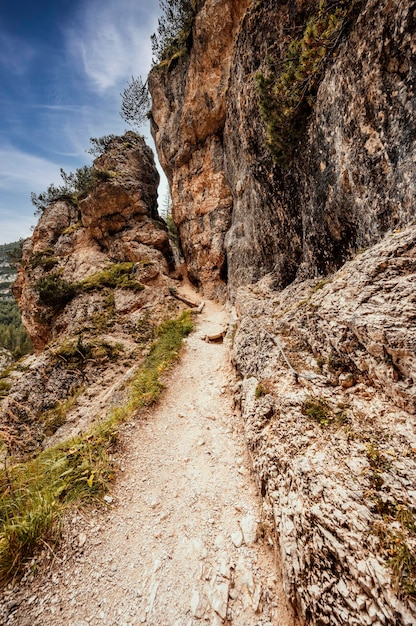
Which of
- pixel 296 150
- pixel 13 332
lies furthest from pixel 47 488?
pixel 13 332

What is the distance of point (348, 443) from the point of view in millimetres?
3730

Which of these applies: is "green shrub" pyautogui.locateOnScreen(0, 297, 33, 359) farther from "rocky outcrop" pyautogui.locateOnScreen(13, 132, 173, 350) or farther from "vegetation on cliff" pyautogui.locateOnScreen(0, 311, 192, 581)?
"vegetation on cliff" pyautogui.locateOnScreen(0, 311, 192, 581)

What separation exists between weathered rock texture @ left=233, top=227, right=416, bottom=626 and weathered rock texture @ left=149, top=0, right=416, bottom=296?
5.61 ft

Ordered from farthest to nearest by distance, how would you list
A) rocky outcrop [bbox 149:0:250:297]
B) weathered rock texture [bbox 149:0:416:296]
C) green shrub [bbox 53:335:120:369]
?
rocky outcrop [bbox 149:0:250:297] → green shrub [bbox 53:335:120:369] → weathered rock texture [bbox 149:0:416:296]

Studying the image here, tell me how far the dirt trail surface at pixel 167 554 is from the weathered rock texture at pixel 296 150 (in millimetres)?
6670

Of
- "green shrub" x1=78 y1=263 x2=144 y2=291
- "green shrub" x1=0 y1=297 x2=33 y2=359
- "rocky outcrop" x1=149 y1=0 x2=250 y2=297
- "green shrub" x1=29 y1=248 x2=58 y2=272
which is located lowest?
"green shrub" x1=0 y1=297 x2=33 y2=359

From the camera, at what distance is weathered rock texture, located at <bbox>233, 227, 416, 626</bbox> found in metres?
2.56

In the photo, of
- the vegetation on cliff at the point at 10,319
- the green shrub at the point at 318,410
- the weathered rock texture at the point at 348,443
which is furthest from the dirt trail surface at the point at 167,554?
the vegetation on cliff at the point at 10,319

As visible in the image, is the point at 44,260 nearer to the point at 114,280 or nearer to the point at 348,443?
the point at 114,280

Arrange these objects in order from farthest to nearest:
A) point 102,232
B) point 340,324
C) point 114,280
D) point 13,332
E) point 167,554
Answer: point 13,332 < point 102,232 < point 114,280 < point 340,324 < point 167,554

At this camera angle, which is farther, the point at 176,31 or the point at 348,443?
the point at 176,31

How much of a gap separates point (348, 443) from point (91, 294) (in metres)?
19.1

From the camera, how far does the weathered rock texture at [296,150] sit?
505cm

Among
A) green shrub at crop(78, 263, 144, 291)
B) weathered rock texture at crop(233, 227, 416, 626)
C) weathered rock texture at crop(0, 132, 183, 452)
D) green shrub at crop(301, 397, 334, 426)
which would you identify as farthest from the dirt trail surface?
green shrub at crop(78, 263, 144, 291)
